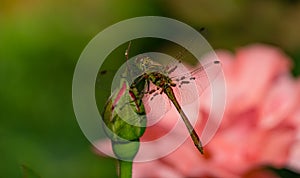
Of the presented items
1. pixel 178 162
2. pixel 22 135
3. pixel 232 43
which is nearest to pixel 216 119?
pixel 178 162

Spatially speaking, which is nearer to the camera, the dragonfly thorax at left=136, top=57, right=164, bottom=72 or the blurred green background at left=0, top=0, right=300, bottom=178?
the dragonfly thorax at left=136, top=57, right=164, bottom=72

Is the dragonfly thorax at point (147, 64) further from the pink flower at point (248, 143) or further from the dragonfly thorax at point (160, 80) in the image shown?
the pink flower at point (248, 143)

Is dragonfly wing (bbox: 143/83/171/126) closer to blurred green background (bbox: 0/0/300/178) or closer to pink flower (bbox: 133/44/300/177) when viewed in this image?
pink flower (bbox: 133/44/300/177)

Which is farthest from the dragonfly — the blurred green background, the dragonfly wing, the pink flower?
the blurred green background

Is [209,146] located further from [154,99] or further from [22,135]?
[22,135]

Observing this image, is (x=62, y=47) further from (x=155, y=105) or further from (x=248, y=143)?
(x=155, y=105)

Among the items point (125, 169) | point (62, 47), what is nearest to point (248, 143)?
point (125, 169)
